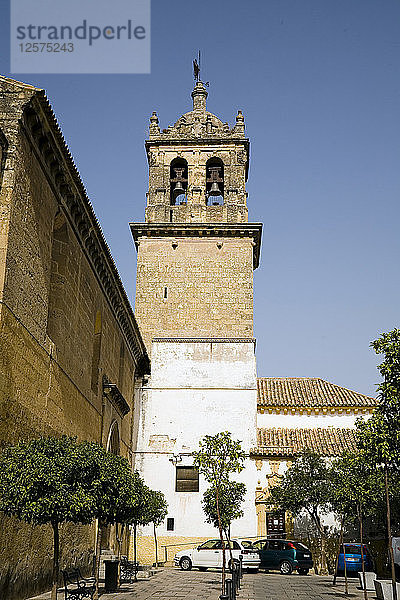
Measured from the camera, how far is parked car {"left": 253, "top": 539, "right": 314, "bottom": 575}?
82.3 ft

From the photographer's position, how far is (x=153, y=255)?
32.9 m

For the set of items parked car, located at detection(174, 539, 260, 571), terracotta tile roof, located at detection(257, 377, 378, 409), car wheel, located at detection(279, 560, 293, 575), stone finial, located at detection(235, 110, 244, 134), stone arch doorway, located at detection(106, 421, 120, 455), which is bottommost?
car wheel, located at detection(279, 560, 293, 575)

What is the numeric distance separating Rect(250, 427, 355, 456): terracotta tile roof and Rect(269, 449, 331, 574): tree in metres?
1.89

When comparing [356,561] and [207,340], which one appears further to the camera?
[207,340]

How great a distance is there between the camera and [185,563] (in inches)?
1004

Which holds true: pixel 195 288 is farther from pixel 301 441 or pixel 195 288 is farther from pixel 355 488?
pixel 355 488

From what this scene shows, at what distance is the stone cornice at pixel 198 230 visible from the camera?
1282 inches

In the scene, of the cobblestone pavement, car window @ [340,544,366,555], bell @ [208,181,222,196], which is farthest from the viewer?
bell @ [208,181,222,196]

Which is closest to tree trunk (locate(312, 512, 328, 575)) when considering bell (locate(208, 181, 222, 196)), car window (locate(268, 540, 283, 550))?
car window (locate(268, 540, 283, 550))

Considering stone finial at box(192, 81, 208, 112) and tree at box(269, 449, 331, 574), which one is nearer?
tree at box(269, 449, 331, 574)

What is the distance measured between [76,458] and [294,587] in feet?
34.3

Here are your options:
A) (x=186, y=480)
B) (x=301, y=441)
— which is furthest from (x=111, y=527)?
(x=301, y=441)

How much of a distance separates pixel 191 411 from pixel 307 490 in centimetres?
627

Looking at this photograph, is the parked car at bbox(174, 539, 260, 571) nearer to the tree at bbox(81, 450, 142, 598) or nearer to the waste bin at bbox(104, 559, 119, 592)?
the waste bin at bbox(104, 559, 119, 592)
